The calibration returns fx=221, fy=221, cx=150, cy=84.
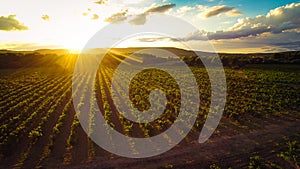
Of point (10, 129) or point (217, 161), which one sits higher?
point (10, 129)

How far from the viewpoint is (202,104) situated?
21016mm

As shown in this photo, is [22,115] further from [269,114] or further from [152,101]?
[269,114]

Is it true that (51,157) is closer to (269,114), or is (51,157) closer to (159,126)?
(159,126)

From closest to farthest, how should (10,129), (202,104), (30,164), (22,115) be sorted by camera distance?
(30,164) < (10,129) < (22,115) < (202,104)

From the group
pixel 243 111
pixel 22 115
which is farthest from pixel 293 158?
pixel 22 115

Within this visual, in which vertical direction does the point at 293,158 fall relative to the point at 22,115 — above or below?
below

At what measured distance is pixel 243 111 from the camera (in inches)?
699

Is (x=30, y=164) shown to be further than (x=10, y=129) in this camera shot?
No

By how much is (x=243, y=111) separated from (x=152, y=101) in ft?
27.8

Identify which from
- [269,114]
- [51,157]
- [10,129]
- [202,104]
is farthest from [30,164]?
[269,114]

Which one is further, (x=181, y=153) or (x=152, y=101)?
(x=152, y=101)

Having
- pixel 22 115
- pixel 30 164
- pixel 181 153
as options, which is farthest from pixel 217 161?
pixel 22 115

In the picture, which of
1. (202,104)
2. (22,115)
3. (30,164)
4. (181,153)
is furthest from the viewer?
(202,104)

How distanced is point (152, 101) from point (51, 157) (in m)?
12.3
